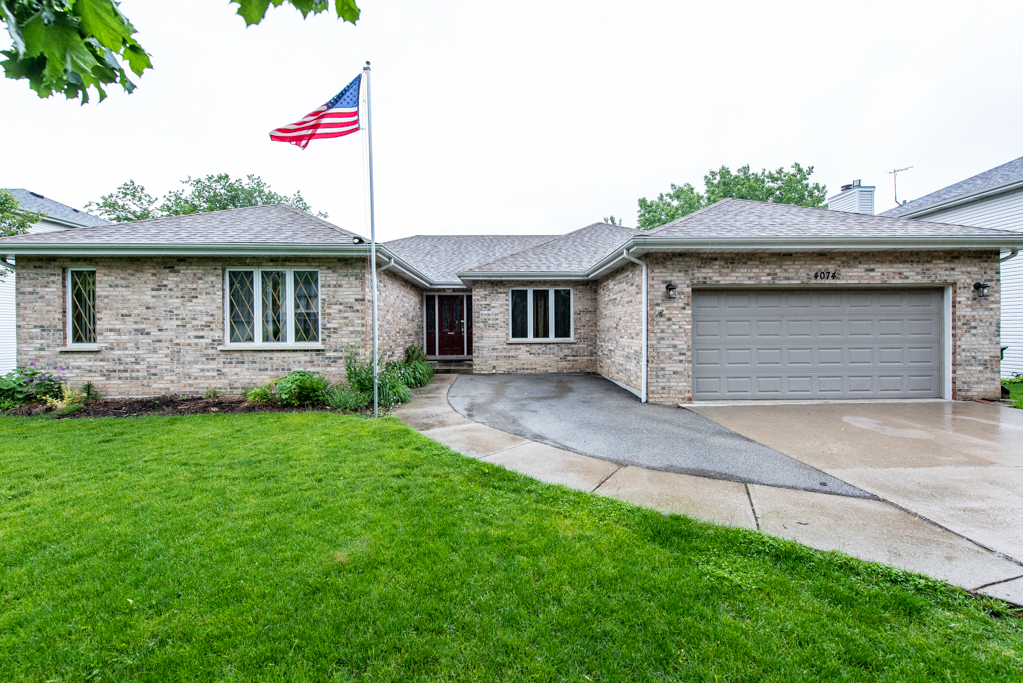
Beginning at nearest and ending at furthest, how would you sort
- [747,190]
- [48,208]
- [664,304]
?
[664,304], [48,208], [747,190]

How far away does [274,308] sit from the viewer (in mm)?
8586

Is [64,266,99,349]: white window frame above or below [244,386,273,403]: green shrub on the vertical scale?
above

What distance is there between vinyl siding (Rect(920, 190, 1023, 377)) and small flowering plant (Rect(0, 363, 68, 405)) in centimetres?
2409

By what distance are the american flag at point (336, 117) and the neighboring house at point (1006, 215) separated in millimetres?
16441

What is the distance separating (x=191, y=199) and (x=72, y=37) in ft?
137

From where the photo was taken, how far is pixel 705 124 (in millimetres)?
22188

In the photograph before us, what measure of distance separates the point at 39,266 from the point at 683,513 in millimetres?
12156

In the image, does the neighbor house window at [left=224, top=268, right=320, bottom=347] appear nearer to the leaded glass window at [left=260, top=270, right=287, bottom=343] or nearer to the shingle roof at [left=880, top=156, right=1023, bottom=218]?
the leaded glass window at [left=260, top=270, right=287, bottom=343]

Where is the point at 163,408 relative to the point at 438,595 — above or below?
above

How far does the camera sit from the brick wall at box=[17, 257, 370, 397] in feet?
27.2

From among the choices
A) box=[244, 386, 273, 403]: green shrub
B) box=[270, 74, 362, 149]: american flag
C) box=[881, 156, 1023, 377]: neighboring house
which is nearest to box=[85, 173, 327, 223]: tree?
box=[244, 386, 273, 403]: green shrub

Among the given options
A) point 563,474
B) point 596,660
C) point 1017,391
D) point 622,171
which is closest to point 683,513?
point 563,474

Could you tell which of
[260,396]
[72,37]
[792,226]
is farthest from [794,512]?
[260,396]

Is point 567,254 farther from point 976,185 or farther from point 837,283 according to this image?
point 976,185
